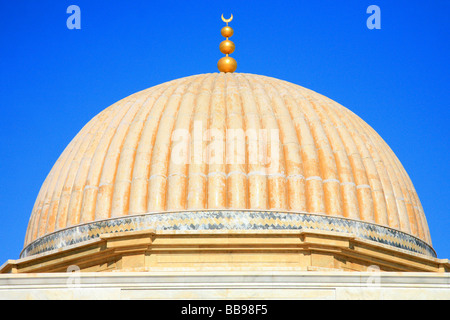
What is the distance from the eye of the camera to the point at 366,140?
17.0m

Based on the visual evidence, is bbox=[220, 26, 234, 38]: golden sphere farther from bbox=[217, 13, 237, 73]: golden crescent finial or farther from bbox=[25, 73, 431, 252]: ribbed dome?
bbox=[25, 73, 431, 252]: ribbed dome

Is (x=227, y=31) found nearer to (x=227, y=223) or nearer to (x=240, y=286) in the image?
(x=227, y=223)

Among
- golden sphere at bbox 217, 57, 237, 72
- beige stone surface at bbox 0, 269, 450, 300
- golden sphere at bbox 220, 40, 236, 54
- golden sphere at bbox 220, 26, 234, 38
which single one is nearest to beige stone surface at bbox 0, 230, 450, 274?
beige stone surface at bbox 0, 269, 450, 300

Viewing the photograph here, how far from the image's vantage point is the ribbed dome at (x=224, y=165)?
48.4 ft

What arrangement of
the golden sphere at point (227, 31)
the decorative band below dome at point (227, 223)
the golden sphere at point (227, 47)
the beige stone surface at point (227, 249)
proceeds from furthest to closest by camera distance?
the golden sphere at point (227, 31)
the golden sphere at point (227, 47)
the decorative band below dome at point (227, 223)
the beige stone surface at point (227, 249)

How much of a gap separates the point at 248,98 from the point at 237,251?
392 cm

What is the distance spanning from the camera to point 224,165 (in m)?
14.9

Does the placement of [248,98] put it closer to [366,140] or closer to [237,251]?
[366,140]

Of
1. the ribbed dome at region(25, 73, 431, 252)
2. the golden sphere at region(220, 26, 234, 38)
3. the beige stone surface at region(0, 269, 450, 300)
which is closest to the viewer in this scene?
the beige stone surface at region(0, 269, 450, 300)

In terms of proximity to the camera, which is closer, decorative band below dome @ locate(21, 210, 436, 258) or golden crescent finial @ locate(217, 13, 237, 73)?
decorative band below dome @ locate(21, 210, 436, 258)

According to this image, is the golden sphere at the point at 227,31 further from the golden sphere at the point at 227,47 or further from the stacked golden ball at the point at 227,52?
the golden sphere at the point at 227,47

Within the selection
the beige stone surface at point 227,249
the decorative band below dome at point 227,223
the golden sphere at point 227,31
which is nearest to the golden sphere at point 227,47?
the golden sphere at point 227,31

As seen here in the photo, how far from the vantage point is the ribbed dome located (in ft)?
48.4
